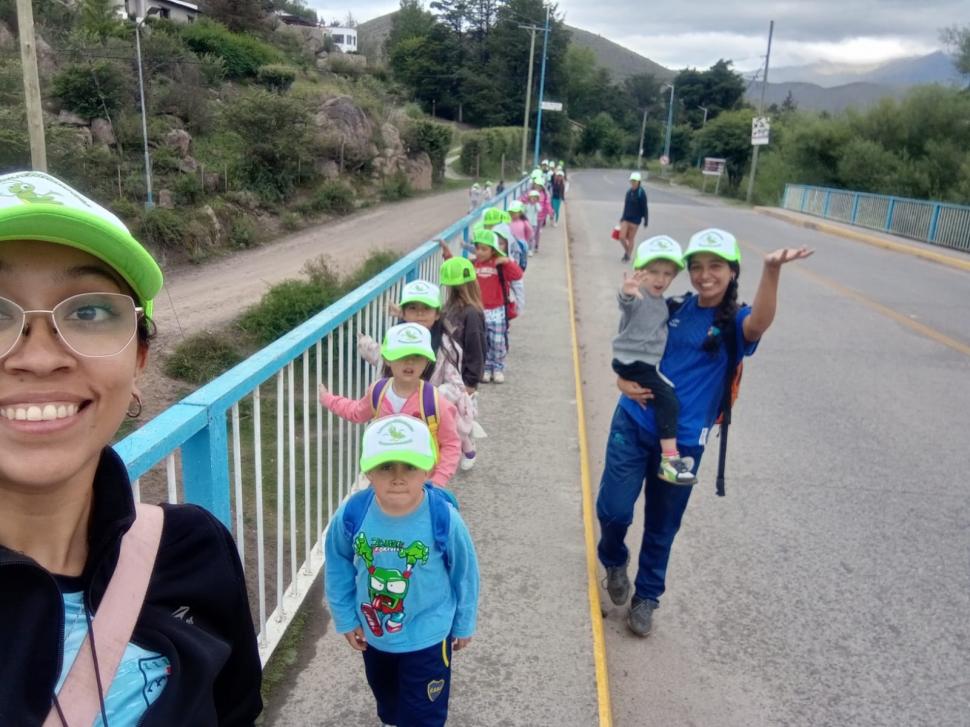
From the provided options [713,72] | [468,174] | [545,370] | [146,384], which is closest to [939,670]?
[545,370]

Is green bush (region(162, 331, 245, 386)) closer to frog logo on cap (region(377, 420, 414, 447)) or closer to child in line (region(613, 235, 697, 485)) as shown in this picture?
child in line (region(613, 235, 697, 485))

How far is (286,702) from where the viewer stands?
9.49 ft

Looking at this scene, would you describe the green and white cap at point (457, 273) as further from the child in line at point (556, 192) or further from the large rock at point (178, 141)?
the large rock at point (178, 141)

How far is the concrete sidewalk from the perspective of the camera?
2904 mm

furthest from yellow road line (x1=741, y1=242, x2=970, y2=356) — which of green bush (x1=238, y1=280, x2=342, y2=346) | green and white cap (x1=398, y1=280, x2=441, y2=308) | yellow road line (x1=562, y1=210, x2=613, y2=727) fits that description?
green bush (x1=238, y1=280, x2=342, y2=346)

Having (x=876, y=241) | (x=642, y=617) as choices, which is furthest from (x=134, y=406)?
(x=876, y=241)

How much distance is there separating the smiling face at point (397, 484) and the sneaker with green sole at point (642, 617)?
5.34ft

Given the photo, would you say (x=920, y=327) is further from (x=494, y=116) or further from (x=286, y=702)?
(x=494, y=116)

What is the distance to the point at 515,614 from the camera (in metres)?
3.50

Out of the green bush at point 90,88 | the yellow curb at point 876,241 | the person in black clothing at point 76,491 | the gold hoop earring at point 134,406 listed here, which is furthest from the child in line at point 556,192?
the person in black clothing at point 76,491

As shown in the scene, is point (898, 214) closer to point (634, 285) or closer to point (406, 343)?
point (634, 285)

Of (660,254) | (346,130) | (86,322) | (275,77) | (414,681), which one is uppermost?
(275,77)

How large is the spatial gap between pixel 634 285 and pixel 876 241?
20.8m

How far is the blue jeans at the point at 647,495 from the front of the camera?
352 cm
